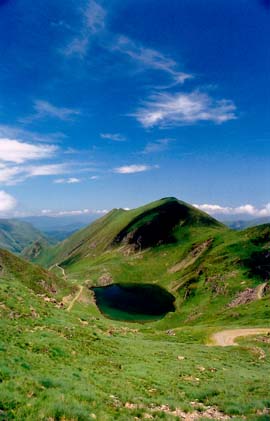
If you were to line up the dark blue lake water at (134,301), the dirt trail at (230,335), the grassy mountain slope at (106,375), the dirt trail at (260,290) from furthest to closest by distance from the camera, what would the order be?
the dark blue lake water at (134,301)
the dirt trail at (260,290)
the dirt trail at (230,335)
the grassy mountain slope at (106,375)

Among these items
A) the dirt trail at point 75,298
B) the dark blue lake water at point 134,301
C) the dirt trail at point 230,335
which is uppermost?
the dirt trail at point 230,335

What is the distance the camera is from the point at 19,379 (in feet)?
62.1

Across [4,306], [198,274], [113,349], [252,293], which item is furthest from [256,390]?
[198,274]

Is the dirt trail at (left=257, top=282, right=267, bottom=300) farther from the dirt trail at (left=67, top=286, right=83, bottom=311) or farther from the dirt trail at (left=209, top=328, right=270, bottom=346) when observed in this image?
the dirt trail at (left=67, top=286, right=83, bottom=311)

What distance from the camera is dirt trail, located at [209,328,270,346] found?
2390 inches

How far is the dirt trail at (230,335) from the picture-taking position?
6071cm

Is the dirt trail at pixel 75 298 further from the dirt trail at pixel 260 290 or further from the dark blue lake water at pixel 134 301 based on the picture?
the dirt trail at pixel 260 290

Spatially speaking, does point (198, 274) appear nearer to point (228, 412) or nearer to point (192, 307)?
point (192, 307)

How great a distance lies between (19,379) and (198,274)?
14942 centimetres

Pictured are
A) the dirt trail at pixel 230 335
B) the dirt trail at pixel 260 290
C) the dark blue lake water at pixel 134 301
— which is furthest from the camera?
the dark blue lake water at pixel 134 301

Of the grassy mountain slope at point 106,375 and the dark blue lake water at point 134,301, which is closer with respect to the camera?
the grassy mountain slope at point 106,375

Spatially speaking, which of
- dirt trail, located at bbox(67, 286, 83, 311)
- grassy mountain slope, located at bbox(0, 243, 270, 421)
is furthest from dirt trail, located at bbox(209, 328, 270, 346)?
dirt trail, located at bbox(67, 286, 83, 311)

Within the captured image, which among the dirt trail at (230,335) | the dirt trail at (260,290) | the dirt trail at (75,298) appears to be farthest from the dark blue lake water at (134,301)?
the dirt trail at (230,335)

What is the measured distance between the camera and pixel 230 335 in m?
66.8
